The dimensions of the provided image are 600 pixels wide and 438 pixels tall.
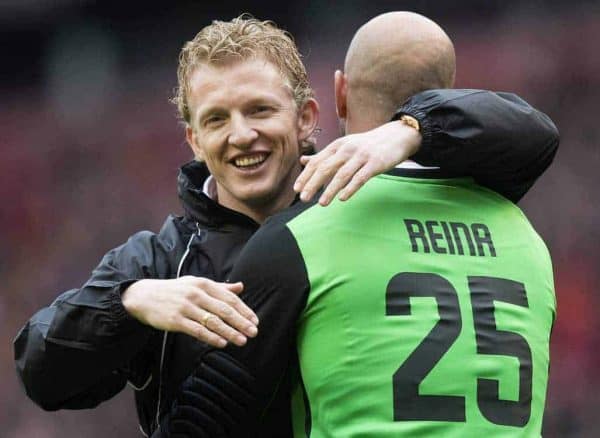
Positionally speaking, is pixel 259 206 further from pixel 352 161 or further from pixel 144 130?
pixel 144 130

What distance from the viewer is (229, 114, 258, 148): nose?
309cm

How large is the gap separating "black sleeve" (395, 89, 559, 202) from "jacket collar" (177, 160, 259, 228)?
582 mm

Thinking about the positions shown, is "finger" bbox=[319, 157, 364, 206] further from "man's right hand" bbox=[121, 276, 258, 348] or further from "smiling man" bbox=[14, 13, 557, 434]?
"man's right hand" bbox=[121, 276, 258, 348]

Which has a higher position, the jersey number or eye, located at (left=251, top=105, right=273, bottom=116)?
eye, located at (left=251, top=105, right=273, bottom=116)

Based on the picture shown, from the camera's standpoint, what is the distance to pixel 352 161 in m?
2.58

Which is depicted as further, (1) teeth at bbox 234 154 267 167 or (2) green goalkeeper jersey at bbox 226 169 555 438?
(1) teeth at bbox 234 154 267 167

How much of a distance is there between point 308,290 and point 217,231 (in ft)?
1.88

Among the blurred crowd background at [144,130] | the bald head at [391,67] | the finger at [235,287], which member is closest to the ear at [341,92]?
the bald head at [391,67]

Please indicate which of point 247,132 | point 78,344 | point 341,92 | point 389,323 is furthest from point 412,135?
point 78,344

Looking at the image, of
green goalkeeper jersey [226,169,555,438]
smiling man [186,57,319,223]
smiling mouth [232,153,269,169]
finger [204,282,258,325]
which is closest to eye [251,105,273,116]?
smiling man [186,57,319,223]

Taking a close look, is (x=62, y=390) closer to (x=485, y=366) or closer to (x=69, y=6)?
(x=485, y=366)

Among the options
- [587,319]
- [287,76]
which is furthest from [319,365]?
[587,319]

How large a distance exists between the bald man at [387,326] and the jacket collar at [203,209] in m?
0.43

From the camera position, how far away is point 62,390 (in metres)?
2.87
